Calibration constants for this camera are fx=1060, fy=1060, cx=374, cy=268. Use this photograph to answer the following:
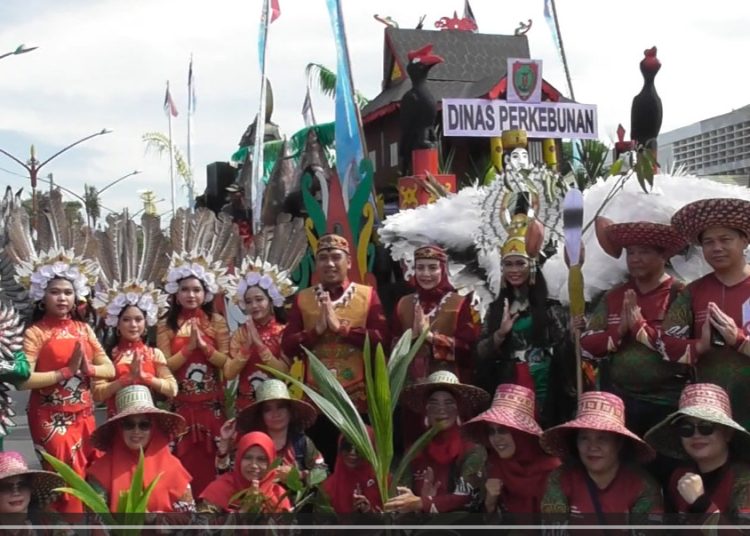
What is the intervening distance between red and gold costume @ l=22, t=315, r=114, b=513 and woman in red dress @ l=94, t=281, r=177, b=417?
4.4 inches

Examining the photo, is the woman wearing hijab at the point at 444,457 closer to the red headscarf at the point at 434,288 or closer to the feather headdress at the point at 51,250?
the red headscarf at the point at 434,288

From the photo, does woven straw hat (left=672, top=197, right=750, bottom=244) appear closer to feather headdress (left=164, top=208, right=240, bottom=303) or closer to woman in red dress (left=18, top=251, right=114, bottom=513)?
feather headdress (left=164, top=208, right=240, bottom=303)

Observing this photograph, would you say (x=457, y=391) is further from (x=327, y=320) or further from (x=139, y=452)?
(x=139, y=452)

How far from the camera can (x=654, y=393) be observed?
14.2ft

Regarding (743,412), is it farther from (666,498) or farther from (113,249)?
(113,249)

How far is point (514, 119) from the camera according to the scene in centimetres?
1055

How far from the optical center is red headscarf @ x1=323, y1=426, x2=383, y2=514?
13.4ft

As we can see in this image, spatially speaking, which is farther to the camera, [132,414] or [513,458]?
[132,414]

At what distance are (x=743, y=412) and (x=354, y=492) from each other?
5.00ft

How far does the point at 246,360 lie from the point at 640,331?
226cm

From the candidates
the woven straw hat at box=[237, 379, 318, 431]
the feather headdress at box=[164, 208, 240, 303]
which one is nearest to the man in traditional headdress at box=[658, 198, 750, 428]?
the woven straw hat at box=[237, 379, 318, 431]

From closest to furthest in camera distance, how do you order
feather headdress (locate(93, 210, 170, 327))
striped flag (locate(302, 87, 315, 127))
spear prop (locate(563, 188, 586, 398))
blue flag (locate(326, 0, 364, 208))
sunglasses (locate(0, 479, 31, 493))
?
sunglasses (locate(0, 479, 31, 493)), spear prop (locate(563, 188, 586, 398)), feather headdress (locate(93, 210, 170, 327)), blue flag (locate(326, 0, 364, 208)), striped flag (locate(302, 87, 315, 127))

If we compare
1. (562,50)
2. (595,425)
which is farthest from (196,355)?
(562,50)

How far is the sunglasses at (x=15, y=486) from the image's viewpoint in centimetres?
378
